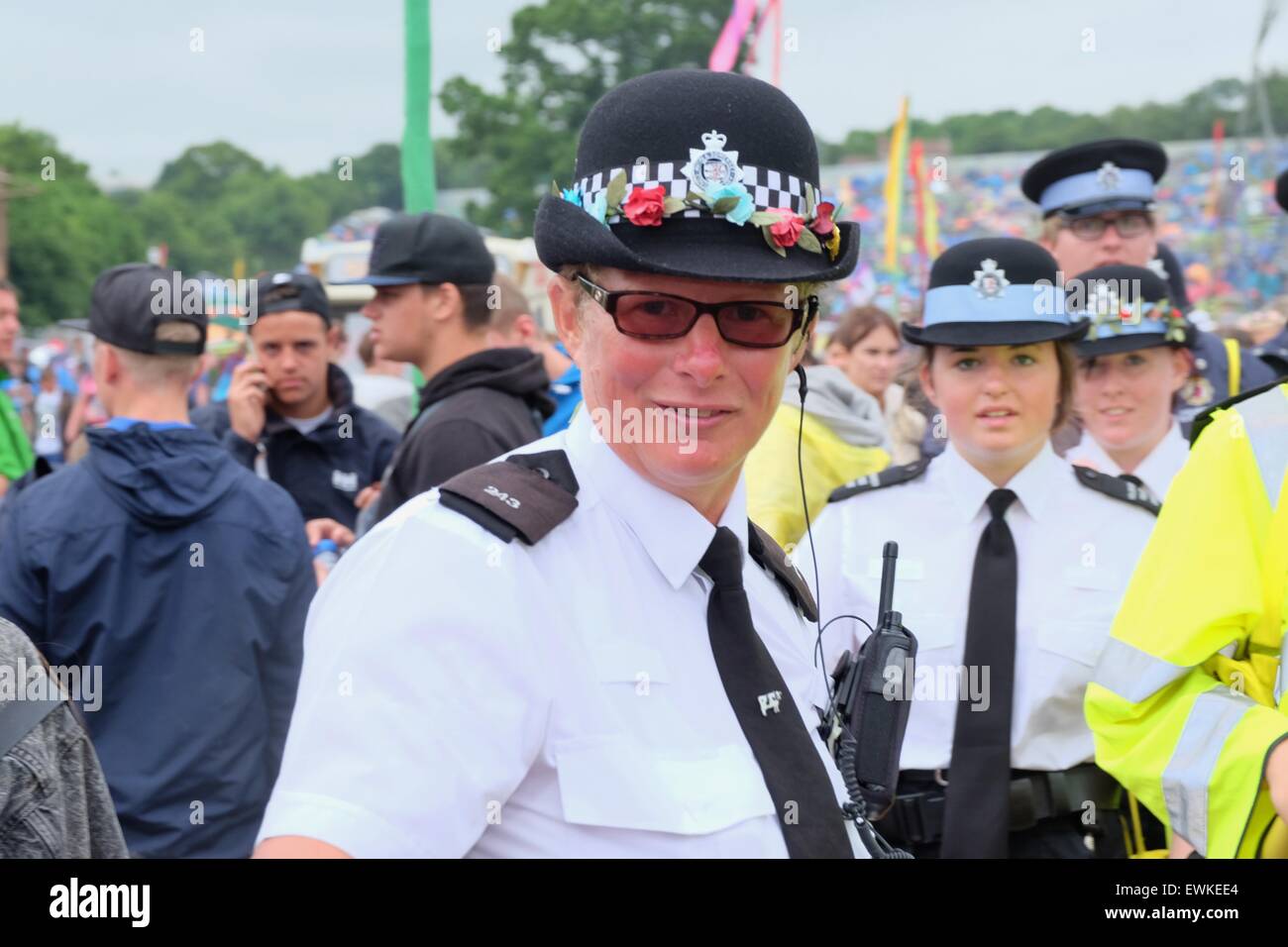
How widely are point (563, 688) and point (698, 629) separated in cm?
26

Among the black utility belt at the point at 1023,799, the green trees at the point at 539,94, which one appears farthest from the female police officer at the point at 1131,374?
the green trees at the point at 539,94

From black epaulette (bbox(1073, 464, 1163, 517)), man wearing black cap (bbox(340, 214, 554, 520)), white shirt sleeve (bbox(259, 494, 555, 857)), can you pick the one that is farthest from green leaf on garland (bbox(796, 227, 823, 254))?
man wearing black cap (bbox(340, 214, 554, 520))

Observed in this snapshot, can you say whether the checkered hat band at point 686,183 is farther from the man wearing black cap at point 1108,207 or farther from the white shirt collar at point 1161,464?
the man wearing black cap at point 1108,207

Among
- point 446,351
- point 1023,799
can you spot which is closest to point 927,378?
point 1023,799

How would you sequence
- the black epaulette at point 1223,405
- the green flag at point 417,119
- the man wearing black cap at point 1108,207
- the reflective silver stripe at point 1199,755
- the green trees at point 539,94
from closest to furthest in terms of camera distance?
the reflective silver stripe at point 1199,755 < the black epaulette at point 1223,405 < the man wearing black cap at point 1108,207 < the green flag at point 417,119 < the green trees at point 539,94

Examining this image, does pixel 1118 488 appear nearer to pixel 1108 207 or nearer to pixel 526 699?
pixel 1108 207

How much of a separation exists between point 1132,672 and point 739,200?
117 centimetres

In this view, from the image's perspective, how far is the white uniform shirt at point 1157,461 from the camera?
4730 mm

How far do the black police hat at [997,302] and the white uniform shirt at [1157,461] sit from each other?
0.91m

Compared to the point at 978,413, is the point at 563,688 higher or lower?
lower

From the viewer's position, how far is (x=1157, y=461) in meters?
4.77
